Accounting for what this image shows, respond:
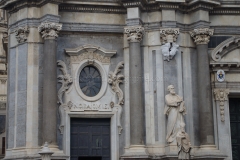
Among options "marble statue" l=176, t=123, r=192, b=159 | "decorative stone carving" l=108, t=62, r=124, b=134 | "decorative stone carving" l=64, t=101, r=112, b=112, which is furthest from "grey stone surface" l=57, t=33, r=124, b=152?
"marble statue" l=176, t=123, r=192, b=159

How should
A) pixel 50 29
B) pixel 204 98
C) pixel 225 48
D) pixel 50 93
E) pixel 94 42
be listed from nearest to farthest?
pixel 50 93, pixel 50 29, pixel 204 98, pixel 94 42, pixel 225 48

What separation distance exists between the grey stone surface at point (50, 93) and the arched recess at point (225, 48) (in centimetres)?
738

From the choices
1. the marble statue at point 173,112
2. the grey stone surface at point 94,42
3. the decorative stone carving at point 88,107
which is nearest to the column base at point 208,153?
the marble statue at point 173,112

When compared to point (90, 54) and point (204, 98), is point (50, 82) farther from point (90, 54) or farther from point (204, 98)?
point (204, 98)

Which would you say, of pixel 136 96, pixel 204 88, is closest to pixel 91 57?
pixel 136 96

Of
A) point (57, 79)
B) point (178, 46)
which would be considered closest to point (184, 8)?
point (178, 46)

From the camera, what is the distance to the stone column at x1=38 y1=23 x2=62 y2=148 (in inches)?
785

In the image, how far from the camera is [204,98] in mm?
21594

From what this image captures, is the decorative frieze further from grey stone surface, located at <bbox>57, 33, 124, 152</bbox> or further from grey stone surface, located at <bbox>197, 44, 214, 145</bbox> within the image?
grey stone surface, located at <bbox>197, 44, 214, 145</bbox>

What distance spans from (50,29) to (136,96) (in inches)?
180

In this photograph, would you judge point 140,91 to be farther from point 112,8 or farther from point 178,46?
point 112,8

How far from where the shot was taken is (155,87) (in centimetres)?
2167

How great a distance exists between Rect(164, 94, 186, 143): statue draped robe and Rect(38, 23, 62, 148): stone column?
15.5 ft

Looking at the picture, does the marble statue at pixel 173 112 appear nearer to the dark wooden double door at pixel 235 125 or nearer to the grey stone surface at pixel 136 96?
the grey stone surface at pixel 136 96
